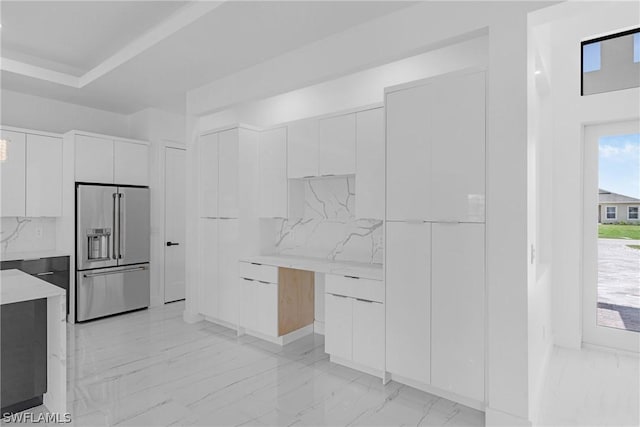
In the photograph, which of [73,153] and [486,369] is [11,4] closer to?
[73,153]

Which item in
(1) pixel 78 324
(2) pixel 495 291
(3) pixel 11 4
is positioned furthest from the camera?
(1) pixel 78 324

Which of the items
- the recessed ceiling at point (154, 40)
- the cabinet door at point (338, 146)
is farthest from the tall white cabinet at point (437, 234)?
the recessed ceiling at point (154, 40)

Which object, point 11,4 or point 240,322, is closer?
point 11,4

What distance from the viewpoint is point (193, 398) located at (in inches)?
108

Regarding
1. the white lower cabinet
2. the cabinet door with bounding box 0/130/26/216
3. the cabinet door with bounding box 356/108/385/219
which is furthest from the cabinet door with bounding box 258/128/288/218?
the cabinet door with bounding box 0/130/26/216

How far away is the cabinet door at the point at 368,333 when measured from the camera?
299cm

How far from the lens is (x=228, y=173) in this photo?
425cm

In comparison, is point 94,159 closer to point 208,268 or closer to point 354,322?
point 208,268

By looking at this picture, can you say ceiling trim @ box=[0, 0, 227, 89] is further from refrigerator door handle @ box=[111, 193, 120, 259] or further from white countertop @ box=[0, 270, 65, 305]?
white countertop @ box=[0, 270, 65, 305]

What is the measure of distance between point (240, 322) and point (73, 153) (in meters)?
2.93

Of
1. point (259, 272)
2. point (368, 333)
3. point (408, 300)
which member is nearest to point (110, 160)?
point (259, 272)

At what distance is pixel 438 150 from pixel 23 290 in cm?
286

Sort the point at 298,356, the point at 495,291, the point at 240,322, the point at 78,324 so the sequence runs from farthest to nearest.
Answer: the point at 78,324 < the point at 240,322 < the point at 298,356 < the point at 495,291

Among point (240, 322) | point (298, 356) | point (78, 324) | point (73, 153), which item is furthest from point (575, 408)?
point (73, 153)
